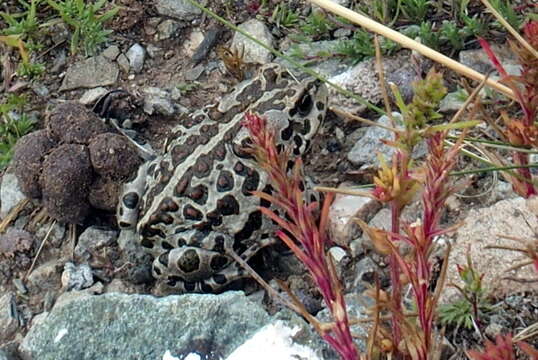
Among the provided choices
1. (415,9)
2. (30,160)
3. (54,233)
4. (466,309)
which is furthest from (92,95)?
(466,309)

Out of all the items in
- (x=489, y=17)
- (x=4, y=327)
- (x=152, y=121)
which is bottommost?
(x=4, y=327)

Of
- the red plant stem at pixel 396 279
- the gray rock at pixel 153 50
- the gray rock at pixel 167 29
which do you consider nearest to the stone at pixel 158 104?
the gray rock at pixel 153 50

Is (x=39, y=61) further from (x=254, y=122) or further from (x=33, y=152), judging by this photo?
(x=254, y=122)

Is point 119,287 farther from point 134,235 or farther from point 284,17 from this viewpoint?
point 284,17

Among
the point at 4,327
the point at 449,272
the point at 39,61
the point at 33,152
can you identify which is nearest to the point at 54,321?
the point at 4,327

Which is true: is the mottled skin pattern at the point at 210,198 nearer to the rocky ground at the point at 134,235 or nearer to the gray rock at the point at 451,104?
the rocky ground at the point at 134,235

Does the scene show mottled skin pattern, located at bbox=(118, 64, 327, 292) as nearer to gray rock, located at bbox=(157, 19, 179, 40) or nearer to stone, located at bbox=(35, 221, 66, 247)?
stone, located at bbox=(35, 221, 66, 247)

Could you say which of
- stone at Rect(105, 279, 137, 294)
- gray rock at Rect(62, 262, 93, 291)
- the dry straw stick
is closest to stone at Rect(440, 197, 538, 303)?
the dry straw stick

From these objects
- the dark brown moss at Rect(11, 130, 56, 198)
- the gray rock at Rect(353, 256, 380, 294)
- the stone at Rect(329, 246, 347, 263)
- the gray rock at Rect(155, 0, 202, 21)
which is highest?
the gray rock at Rect(353, 256, 380, 294)

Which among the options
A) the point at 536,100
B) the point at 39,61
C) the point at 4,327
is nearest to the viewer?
the point at 536,100
